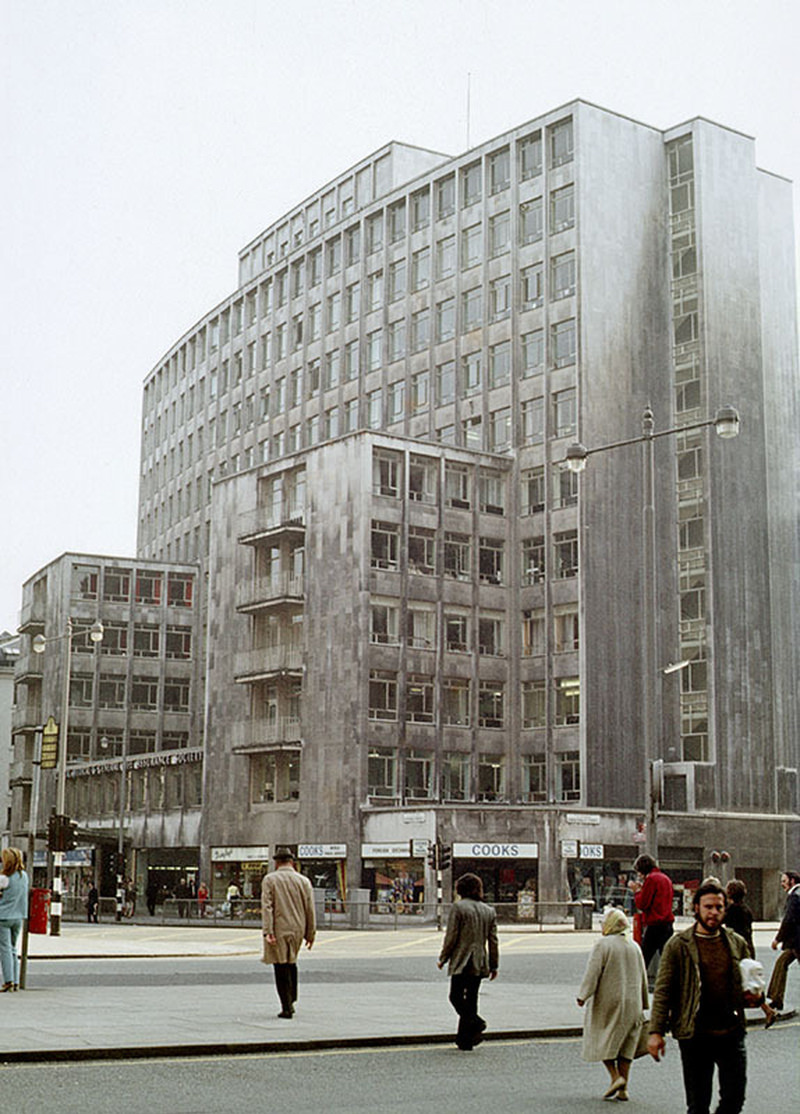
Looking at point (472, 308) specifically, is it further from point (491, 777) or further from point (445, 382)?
point (491, 777)

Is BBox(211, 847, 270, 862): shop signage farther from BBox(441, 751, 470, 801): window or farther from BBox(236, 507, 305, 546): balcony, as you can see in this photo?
BBox(236, 507, 305, 546): balcony

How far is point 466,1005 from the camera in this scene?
14.2 metres

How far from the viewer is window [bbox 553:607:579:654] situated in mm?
65875

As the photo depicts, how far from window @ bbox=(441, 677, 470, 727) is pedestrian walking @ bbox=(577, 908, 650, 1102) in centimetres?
5370

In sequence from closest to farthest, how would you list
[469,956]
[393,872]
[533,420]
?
[469,956]
[393,872]
[533,420]

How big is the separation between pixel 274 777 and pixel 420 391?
67.3 ft

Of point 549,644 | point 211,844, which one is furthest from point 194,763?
point 549,644

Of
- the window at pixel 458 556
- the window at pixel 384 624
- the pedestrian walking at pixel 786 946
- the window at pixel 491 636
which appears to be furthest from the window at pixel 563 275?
the pedestrian walking at pixel 786 946

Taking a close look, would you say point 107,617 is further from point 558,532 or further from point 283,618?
point 558,532

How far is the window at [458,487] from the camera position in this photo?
68125mm

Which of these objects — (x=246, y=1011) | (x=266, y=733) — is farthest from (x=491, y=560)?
(x=246, y=1011)

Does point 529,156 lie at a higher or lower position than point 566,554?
higher

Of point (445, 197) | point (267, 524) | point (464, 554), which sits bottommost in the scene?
point (464, 554)

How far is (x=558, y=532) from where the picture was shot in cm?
6731
